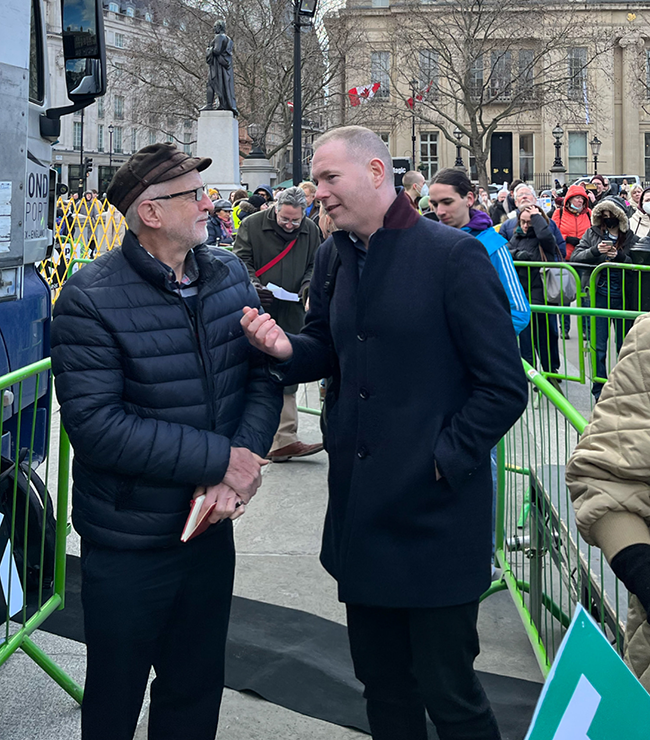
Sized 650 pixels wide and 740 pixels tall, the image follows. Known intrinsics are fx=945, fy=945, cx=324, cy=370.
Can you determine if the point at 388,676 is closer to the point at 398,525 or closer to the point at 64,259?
the point at 398,525

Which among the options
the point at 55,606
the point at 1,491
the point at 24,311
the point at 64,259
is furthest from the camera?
the point at 64,259

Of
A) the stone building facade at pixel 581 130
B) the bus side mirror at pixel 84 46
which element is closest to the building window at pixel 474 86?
the stone building facade at pixel 581 130

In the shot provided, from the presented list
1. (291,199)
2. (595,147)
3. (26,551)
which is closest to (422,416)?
(26,551)

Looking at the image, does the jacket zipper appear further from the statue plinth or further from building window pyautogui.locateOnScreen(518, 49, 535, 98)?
building window pyautogui.locateOnScreen(518, 49, 535, 98)

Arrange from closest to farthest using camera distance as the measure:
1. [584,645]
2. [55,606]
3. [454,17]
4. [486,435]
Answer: [584,645] < [486,435] < [55,606] < [454,17]

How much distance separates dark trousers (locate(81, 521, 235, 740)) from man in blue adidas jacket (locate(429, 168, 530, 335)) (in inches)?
100

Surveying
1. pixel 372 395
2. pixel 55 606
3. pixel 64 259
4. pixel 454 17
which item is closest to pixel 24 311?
pixel 55 606

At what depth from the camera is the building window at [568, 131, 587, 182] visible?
69.5 meters

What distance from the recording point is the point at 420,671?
2572 millimetres

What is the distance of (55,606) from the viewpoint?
3.51m

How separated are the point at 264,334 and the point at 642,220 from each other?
812 cm

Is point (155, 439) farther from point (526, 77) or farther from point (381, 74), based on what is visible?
point (381, 74)

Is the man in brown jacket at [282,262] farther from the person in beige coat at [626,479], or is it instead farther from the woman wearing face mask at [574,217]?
the woman wearing face mask at [574,217]

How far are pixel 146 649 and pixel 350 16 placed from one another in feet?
159
